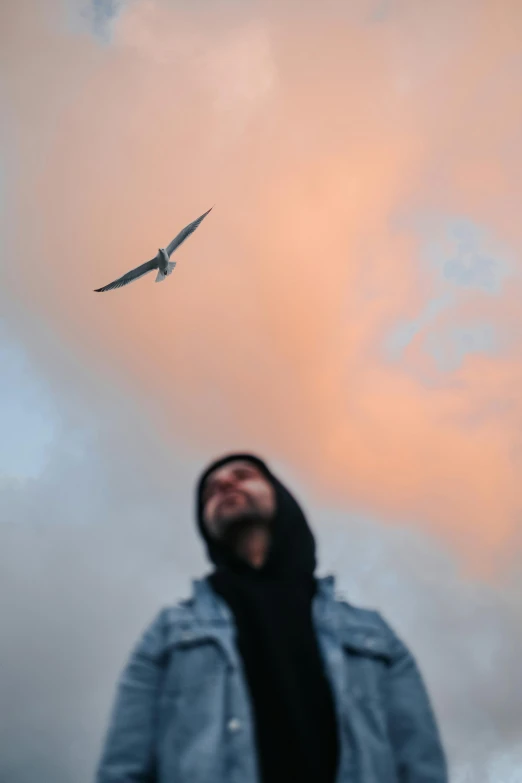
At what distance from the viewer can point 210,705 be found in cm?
434

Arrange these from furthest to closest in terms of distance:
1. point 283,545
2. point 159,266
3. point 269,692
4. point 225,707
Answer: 1. point 159,266
2. point 283,545
3. point 269,692
4. point 225,707

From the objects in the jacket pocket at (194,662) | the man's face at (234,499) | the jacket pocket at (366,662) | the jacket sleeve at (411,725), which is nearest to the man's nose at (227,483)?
the man's face at (234,499)

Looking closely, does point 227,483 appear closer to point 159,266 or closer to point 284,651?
point 284,651

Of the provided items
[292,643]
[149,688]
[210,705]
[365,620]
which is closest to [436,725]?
[365,620]

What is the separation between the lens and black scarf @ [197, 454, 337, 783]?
4.22 m

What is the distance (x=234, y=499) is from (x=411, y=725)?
7.75 feet

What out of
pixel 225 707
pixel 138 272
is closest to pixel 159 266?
pixel 138 272

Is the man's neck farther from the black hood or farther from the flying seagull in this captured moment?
the flying seagull

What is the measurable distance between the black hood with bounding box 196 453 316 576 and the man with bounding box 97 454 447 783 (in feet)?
0.05

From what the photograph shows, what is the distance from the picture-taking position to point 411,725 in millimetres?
4703

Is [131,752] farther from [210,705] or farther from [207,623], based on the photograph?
[207,623]

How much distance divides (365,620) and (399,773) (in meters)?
1.15

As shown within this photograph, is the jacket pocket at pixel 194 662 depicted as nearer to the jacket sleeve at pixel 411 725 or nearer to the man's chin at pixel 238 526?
the man's chin at pixel 238 526

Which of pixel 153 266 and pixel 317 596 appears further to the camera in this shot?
pixel 153 266
